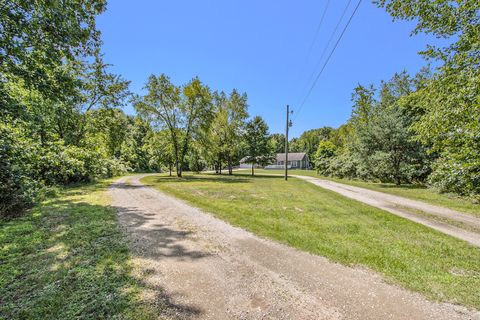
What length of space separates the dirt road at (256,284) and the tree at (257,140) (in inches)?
1088

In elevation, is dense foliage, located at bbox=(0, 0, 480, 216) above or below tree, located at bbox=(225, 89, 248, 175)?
below

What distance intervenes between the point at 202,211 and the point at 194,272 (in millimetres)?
4254

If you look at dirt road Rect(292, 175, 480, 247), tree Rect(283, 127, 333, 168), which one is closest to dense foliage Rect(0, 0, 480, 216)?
dirt road Rect(292, 175, 480, 247)

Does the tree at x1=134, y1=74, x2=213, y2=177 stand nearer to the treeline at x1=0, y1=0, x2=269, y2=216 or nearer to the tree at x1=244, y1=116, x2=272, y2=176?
the treeline at x1=0, y1=0, x2=269, y2=216

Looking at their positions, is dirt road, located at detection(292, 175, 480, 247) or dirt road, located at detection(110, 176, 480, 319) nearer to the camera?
dirt road, located at detection(110, 176, 480, 319)

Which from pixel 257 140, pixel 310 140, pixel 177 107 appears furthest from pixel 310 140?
pixel 177 107

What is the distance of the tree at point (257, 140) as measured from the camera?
32.3 meters

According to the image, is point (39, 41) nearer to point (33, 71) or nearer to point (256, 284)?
point (33, 71)

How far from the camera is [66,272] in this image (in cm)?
334

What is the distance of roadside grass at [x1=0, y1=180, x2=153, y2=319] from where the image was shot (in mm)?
2510

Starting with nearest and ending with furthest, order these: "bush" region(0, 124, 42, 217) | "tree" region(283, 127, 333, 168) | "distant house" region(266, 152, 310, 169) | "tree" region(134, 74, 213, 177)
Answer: "bush" region(0, 124, 42, 217) → "tree" region(134, 74, 213, 177) → "distant house" region(266, 152, 310, 169) → "tree" region(283, 127, 333, 168)

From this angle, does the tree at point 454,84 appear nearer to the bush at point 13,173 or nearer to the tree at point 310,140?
the bush at point 13,173

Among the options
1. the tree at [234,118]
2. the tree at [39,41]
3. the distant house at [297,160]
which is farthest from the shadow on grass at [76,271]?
the distant house at [297,160]

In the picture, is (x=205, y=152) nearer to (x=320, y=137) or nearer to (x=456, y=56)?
(x=456, y=56)
